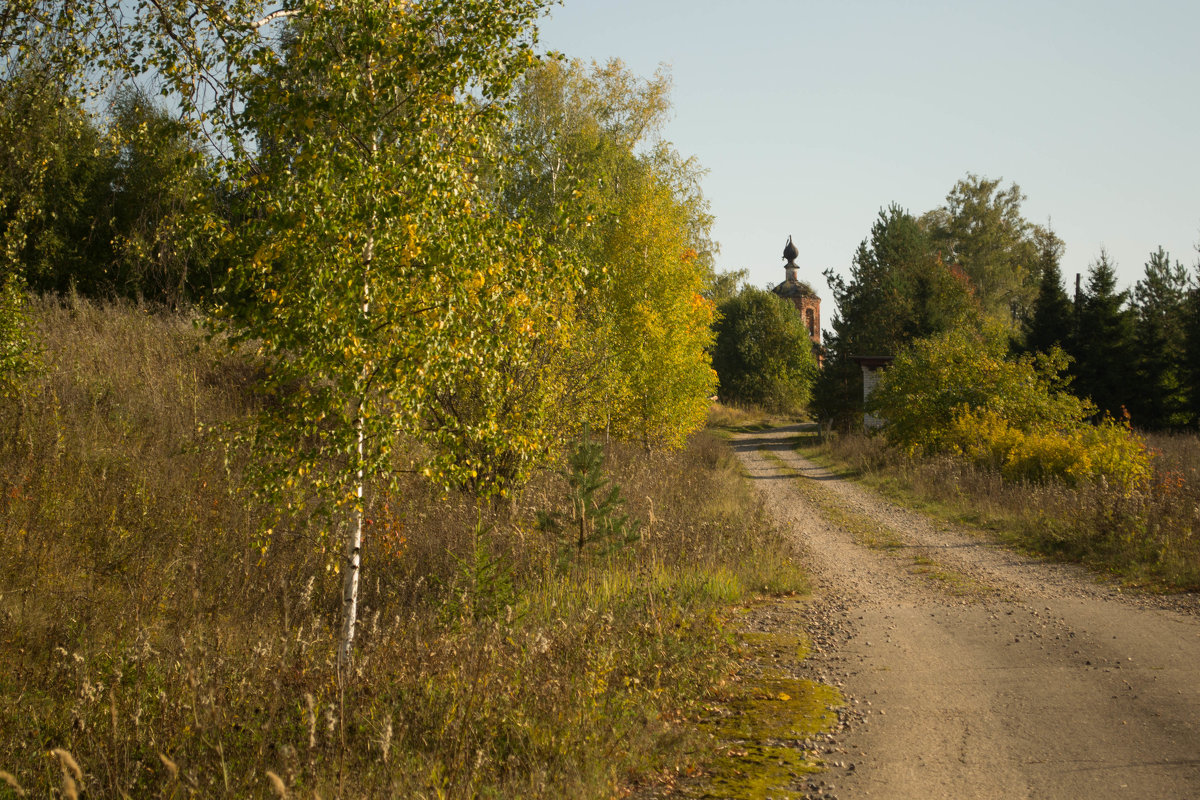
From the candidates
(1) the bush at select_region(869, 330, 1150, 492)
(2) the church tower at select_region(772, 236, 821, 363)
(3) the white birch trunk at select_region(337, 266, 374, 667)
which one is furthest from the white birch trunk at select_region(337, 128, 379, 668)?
(2) the church tower at select_region(772, 236, 821, 363)

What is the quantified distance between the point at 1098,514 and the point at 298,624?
10.2 meters

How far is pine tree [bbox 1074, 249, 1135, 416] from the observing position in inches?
1192

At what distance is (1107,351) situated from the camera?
3050 cm

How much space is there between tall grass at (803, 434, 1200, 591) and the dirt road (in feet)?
2.11

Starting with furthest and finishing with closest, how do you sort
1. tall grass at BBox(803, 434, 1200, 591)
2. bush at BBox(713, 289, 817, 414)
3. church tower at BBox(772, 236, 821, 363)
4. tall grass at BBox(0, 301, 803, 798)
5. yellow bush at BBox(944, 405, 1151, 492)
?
church tower at BBox(772, 236, 821, 363)
bush at BBox(713, 289, 817, 414)
yellow bush at BBox(944, 405, 1151, 492)
tall grass at BBox(803, 434, 1200, 591)
tall grass at BBox(0, 301, 803, 798)

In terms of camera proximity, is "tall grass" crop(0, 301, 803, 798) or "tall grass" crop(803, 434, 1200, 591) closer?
"tall grass" crop(0, 301, 803, 798)

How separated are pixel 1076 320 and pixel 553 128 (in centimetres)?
2263

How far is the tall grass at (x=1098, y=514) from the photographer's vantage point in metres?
9.17

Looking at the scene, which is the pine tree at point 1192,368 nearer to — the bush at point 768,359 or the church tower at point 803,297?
the bush at point 768,359

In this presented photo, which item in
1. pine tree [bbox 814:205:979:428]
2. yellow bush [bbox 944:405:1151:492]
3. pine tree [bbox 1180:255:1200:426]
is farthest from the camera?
pine tree [bbox 814:205:979:428]

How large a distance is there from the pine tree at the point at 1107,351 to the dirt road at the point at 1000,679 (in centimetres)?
2412

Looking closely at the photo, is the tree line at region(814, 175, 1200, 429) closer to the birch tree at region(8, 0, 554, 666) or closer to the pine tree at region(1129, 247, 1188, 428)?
the pine tree at region(1129, 247, 1188, 428)

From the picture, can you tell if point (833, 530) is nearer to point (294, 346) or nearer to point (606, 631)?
point (606, 631)

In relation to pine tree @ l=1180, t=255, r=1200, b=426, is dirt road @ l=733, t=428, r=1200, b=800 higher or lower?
lower
